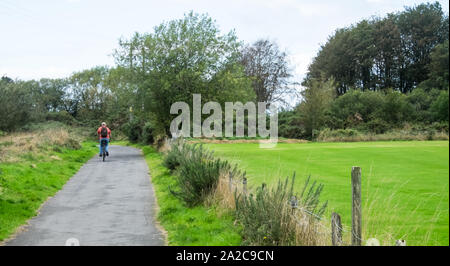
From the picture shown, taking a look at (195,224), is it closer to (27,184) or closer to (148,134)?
(27,184)

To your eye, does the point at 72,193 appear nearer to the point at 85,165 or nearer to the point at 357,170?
the point at 85,165

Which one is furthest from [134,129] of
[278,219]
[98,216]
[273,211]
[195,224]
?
[278,219]

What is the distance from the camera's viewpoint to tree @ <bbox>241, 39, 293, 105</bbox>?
61.9 meters

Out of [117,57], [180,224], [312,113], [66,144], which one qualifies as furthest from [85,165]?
[312,113]

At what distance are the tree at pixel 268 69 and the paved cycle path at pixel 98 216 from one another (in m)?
46.4

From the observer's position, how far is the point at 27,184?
13.9 m

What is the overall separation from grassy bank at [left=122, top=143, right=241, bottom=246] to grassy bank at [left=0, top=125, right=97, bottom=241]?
3000 mm

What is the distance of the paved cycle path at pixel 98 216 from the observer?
8.06 m

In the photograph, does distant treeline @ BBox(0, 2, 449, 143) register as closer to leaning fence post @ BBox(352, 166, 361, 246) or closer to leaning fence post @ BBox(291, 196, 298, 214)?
leaning fence post @ BBox(352, 166, 361, 246)

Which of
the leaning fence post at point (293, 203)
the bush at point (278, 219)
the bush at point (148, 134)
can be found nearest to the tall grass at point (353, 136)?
the bush at point (148, 134)

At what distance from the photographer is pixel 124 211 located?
422 inches

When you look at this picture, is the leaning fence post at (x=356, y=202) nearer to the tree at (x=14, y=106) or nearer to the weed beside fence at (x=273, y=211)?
the weed beside fence at (x=273, y=211)

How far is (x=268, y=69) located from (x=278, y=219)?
56.7m
